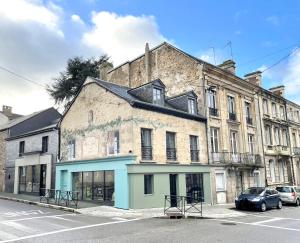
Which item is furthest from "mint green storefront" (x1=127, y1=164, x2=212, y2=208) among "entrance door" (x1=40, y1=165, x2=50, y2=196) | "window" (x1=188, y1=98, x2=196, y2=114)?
"entrance door" (x1=40, y1=165, x2=50, y2=196)

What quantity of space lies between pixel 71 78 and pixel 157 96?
2015 cm

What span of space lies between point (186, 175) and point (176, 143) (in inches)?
87.4

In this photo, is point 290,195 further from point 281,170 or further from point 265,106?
point 265,106

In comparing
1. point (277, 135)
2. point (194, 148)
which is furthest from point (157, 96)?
point (277, 135)

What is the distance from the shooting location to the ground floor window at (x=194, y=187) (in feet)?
66.4

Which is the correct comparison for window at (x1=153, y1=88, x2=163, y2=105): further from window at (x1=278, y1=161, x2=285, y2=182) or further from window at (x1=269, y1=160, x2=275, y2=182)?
window at (x1=278, y1=161, x2=285, y2=182)

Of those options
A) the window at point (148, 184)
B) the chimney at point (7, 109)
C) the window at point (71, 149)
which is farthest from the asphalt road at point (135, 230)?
the chimney at point (7, 109)

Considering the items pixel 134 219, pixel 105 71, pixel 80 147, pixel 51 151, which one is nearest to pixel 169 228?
pixel 134 219

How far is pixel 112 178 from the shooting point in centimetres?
1811

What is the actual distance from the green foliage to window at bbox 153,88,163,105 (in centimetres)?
1834

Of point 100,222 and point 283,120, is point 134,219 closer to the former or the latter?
point 100,222

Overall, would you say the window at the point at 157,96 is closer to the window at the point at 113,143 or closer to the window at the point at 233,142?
the window at the point at 113,143

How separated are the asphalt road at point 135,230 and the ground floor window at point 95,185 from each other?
4.12 m

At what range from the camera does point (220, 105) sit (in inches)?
959
